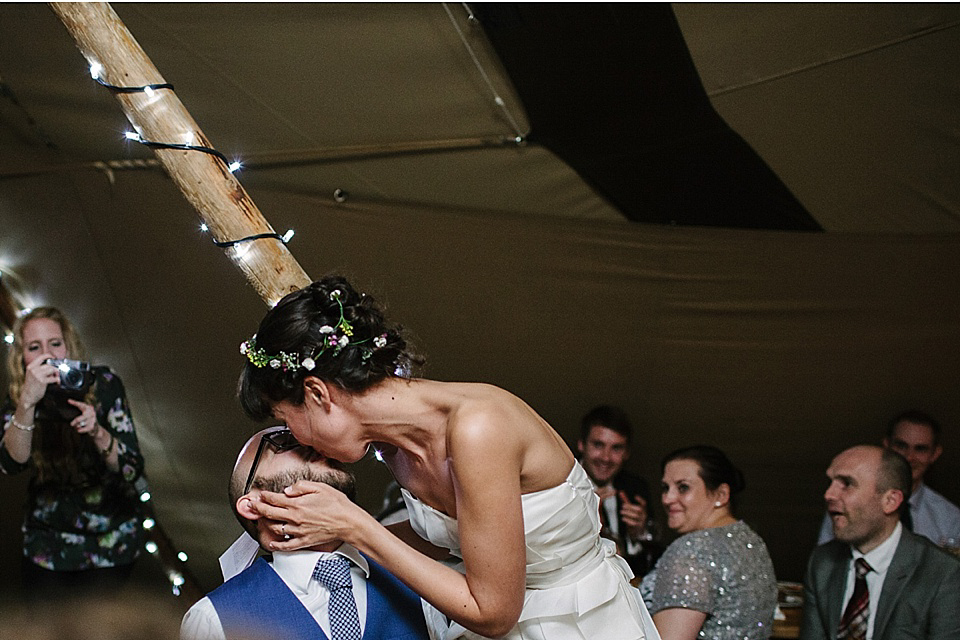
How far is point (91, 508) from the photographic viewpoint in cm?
336

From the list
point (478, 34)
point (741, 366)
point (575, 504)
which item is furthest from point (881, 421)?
point (575, 504)

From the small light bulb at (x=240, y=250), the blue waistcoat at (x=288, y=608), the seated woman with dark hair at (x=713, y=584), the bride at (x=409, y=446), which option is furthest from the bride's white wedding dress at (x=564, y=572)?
the seated woman with dark hair at (x=713, y=584)

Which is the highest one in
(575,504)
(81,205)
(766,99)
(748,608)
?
(81,205)

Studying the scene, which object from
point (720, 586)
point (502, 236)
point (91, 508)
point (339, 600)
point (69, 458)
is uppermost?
point (502, 236)

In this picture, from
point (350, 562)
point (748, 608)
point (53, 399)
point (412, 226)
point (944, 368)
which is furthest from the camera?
point (944, 368)

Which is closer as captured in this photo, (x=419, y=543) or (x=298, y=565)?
(x=298, y=565)

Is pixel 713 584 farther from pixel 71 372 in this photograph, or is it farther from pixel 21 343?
A: pixel 21 343

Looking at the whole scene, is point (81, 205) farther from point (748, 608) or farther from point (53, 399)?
point (748, 608)

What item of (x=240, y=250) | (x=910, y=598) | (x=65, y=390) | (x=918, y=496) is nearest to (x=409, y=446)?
(x=240, y=250)

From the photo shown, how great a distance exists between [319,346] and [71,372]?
179 cm

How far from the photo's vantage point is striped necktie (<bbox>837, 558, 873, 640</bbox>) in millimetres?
3236

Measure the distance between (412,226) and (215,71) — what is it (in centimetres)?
107

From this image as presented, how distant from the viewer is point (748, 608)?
287 cm

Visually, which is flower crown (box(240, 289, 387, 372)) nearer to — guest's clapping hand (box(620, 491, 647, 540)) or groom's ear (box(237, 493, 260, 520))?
groom's ear (box(237, 493, 260, 520))
